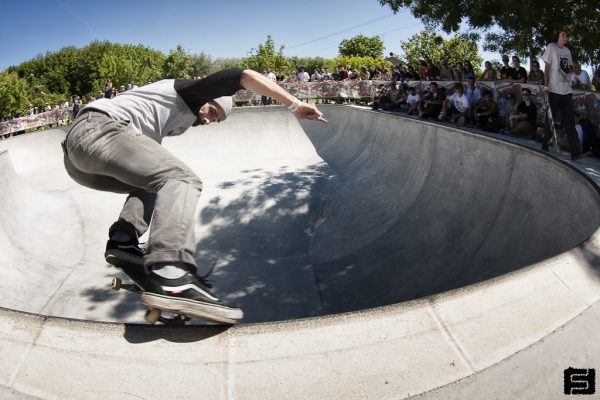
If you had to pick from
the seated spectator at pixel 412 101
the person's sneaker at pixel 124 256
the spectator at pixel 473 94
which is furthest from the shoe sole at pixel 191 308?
the seated spectator at pixel 412 101

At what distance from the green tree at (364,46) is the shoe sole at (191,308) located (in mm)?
91183

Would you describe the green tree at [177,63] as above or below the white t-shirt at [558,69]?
above

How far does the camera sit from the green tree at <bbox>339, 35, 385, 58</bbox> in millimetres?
86950

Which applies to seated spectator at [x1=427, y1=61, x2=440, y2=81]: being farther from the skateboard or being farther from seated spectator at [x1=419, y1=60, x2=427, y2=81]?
the skateboard

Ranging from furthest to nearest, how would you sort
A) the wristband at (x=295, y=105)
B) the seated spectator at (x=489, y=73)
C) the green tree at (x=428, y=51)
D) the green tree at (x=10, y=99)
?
the green tree at (x=428, y=51)
the green tree at (x=10, y=99)
the seated spectator at (x=489, y=73)
the wristband at (x=295, y=105)

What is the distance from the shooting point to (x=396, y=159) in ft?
31.0

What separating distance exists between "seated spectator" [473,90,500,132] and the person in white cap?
26.2 feet

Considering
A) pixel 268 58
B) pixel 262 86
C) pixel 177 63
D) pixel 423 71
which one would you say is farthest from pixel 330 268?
pixel 177 63

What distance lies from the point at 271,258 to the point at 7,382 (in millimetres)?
5944

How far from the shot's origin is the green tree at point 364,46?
285 ft

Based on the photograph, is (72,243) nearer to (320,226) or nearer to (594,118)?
(320,226)

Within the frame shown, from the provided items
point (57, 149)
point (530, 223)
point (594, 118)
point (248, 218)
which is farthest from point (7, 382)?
point (57, 149)

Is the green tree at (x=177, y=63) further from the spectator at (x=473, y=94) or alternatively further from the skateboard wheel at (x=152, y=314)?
the skateboard wheel at (x=152, y=314)

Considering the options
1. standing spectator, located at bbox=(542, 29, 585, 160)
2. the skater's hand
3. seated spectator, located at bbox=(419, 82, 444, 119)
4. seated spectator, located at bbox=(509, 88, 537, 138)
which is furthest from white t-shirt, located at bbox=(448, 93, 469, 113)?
the skater's hand
